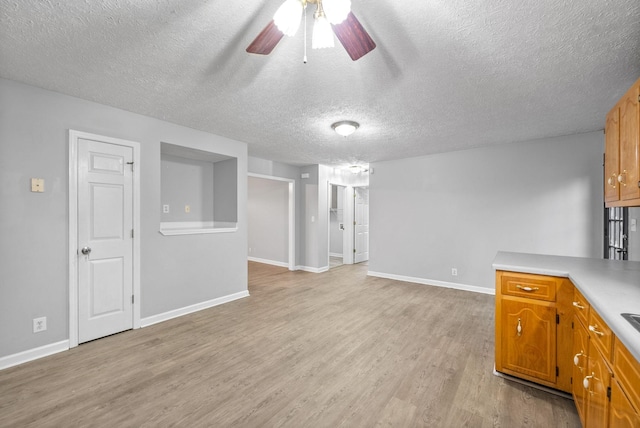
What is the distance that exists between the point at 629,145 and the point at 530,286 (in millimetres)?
1093

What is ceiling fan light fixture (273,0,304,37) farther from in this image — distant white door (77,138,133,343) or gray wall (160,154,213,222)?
gray wall (160,154,213,222)

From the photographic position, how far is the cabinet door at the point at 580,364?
1529 mm

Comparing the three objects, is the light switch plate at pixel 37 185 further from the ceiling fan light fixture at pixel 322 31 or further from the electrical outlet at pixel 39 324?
the ceiling fan light fixture at pixel 322 31

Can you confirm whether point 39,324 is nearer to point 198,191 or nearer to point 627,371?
point 198,191

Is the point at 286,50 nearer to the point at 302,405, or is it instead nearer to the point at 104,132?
the point at 104,132

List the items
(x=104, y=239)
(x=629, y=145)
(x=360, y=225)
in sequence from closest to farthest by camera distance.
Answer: (x=629, y=145), (x=104, y=239), (x=360, y=225)

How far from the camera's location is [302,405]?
1.88 m

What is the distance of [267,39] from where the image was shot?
1517 mm

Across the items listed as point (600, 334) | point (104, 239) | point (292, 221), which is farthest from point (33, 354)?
point (292, 221)

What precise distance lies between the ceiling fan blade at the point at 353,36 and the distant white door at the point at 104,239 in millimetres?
2783

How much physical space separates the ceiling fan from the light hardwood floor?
228 cm

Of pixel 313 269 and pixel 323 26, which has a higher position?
pixel 323 26

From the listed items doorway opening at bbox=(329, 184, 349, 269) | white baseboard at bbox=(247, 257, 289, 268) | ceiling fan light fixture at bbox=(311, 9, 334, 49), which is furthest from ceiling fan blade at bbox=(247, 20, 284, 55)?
doorway opening at bbox=(329, 184, 349, 269)

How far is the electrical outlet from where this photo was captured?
2.46m
